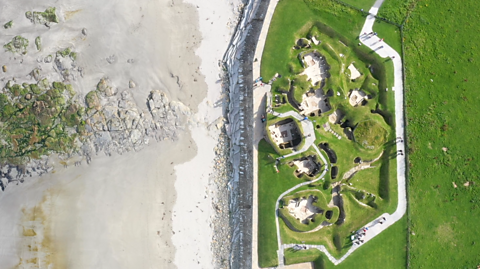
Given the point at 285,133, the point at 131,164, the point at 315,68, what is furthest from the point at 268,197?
the point at 131,164

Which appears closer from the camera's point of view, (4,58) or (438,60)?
(438,60)

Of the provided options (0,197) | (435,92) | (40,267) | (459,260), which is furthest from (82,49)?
(459,260)

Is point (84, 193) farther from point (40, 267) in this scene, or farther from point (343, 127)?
point (343, 127)

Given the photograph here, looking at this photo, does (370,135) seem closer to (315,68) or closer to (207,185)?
(315,68)

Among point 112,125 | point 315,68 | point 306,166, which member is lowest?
point 306,166

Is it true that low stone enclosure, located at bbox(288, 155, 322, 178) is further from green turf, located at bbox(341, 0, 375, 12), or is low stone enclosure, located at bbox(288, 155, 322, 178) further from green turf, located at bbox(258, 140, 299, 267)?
green turf, located at bbox(341, 0, 375, 12)

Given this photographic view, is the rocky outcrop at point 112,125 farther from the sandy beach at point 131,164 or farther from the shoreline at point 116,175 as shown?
the sandy beach at point 131,164

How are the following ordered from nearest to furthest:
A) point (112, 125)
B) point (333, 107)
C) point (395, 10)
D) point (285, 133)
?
point (333, 107) → point (285, 133) → point (395, 10) → point (112, 125)
